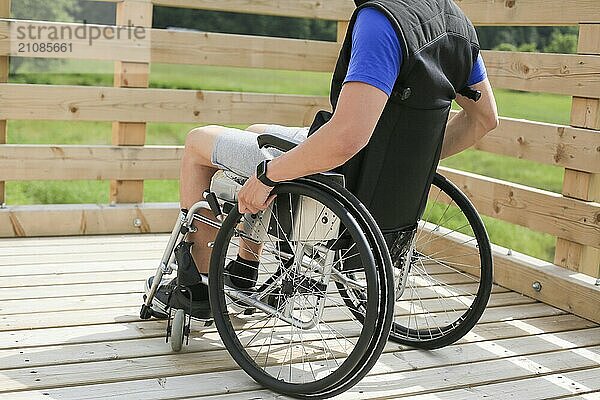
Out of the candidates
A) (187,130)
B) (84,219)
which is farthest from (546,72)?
(187,130)

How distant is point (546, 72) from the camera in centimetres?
318

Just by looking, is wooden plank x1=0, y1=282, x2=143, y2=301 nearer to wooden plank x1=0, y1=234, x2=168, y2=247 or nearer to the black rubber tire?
wooden plank x1=0, y1=234, x2=168, y2=247

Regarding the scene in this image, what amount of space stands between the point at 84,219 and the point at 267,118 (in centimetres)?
89

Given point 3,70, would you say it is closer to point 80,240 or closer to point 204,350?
point 80,240

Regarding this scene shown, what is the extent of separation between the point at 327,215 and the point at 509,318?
1.06 m

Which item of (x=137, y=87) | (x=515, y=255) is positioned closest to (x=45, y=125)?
(x=137, y=87)

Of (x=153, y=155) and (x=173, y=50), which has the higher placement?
(x=173, y=50)

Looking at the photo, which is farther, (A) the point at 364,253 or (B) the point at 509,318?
(B) the point at 509,318

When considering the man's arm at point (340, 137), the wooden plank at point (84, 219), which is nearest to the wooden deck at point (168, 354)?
the wooden plank at point (84, 219)

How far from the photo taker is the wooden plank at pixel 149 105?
354cm

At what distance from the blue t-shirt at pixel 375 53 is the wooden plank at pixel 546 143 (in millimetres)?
1216

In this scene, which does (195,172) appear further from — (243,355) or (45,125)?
(45,125)

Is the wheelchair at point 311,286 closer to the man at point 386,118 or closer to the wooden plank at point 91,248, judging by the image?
the man at point 386,118

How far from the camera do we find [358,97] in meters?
2.00
